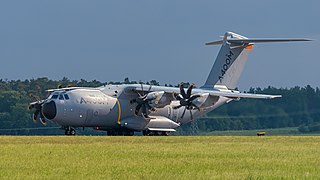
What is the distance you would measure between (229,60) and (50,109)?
1531cm

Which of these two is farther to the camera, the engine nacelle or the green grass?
the green grass

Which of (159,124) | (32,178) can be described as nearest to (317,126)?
(159,124)

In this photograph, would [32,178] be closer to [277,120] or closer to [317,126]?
[277,120]

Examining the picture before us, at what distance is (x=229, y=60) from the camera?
5806 centimetres

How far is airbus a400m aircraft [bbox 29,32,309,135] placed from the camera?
4956cm

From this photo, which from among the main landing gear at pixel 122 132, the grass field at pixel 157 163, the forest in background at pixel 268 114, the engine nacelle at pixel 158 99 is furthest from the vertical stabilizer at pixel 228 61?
the grass field at pixel 157 163

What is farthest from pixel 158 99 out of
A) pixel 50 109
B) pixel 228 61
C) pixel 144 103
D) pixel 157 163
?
pixel 157 163

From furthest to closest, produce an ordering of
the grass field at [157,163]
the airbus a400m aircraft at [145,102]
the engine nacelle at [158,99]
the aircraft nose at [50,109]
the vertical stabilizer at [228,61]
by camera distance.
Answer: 1. the vertical stabilizer at [228,61]
2. the engine nacelle at [158,99]
3. the airbus a400m aircraft at [145,102]
4. the aircraft nose at [50,109]
5. the grass field at [157,163]

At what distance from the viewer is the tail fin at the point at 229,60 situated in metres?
57.5

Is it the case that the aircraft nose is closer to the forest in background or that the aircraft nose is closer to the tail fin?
the forest in background

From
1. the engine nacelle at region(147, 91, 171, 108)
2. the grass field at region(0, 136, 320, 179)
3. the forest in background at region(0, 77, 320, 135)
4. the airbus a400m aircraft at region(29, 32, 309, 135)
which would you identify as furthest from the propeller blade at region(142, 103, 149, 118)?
the grass field at region(0, 136, 320, 179)

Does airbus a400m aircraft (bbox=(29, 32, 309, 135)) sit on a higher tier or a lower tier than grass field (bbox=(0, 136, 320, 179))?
higher

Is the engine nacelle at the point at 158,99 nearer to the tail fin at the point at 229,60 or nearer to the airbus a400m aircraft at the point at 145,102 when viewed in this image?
the airbus a400m aircraft at the point at 145,102

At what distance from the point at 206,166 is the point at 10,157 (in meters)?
5.91
